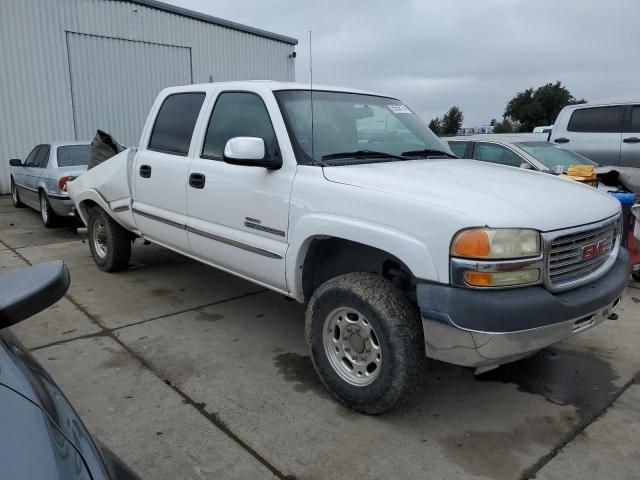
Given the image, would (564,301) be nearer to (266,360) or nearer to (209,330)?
(266,360)

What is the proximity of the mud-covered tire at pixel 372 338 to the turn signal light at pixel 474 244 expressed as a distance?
514 millimetres

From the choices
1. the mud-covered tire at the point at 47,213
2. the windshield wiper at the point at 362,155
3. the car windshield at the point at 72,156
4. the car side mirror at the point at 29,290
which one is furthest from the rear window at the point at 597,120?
the car side mirror at the point at 29,290

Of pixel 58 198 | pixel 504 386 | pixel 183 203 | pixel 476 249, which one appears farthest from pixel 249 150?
pixel 58 198

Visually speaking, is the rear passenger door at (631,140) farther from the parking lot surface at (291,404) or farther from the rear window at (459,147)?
the parking lot surface at (291,404)

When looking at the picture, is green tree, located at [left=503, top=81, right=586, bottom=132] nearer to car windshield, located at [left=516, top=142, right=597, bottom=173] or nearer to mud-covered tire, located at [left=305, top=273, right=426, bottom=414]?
car windshield, located at [left=516, top=142, right=597, bottom=173]

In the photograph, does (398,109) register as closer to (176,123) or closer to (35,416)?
(176,123)

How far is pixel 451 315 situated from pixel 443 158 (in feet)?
5.68

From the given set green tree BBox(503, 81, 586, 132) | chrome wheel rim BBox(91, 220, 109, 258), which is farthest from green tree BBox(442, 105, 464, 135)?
chrome wheel rim BBox(91, 220, 109, 258)

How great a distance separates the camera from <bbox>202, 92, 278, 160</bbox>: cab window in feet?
12.0

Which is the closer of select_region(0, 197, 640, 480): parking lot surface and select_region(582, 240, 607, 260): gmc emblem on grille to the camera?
select_region(0, 197, 640, 480): parking lot surface

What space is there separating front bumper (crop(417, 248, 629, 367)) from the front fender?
0.12 metres

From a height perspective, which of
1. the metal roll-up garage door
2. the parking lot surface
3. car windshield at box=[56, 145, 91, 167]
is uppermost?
the metal roll-up garage door

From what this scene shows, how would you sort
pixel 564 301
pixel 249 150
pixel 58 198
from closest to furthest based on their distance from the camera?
pixel 564 301
pixel 249 150
pixel 58 198

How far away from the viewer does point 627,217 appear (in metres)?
5.11
